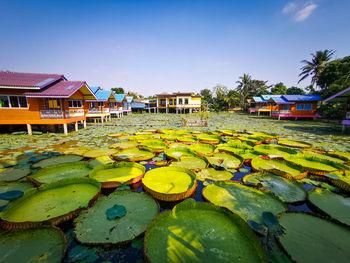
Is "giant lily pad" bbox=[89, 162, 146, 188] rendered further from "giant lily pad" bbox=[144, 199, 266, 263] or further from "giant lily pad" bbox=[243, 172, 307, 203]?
"giant lily pad" bbox=[243, 172, 307, 203]

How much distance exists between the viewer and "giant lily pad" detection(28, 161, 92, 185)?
3282mm

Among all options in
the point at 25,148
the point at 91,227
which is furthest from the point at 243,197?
the point at 25,148

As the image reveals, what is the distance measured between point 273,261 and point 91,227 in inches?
88.9

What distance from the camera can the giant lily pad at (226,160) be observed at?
4.19 m

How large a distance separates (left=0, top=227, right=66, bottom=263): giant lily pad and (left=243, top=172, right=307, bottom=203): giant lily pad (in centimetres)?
327

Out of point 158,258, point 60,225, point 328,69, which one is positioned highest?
point 328,69

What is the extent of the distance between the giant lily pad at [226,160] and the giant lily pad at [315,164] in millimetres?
1439

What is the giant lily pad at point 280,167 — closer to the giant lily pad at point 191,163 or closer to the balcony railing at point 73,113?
the giant lily pad at point 191,163

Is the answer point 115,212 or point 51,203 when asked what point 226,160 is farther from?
point 51,203

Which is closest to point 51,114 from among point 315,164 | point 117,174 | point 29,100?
point 29,100

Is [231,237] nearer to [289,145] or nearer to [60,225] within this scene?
[60,225]

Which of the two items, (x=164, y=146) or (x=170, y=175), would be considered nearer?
(x=170, y=175)

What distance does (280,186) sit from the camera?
313cm

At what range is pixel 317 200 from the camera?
2646 millimetres
